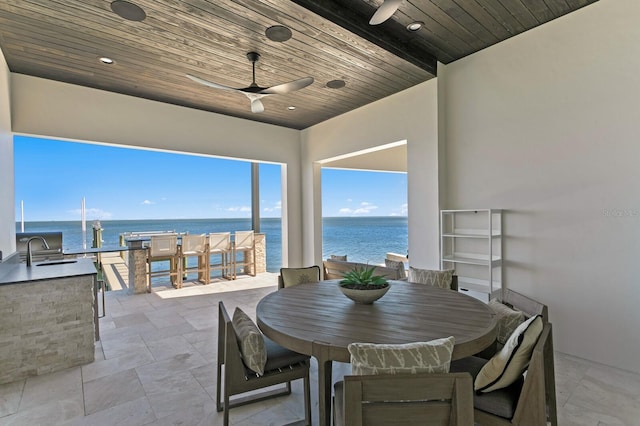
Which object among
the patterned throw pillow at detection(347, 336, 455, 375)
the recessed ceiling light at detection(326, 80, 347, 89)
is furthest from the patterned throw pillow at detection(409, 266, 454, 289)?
the recessed ceiling light at detection(326, 80, 347, 89)

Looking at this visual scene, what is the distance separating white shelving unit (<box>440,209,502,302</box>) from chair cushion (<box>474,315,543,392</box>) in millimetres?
2130

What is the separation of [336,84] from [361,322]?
132 inches

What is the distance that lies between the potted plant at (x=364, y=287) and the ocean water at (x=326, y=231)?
16.4 metres

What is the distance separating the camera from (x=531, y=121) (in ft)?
10.6

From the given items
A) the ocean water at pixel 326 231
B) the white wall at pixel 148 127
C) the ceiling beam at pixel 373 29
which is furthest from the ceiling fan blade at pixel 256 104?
the ocean water at pixel 326 231

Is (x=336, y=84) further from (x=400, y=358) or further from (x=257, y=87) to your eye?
(x=400, y=358)

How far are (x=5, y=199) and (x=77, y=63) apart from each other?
1.70 metres

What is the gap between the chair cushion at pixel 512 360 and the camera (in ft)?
4.37

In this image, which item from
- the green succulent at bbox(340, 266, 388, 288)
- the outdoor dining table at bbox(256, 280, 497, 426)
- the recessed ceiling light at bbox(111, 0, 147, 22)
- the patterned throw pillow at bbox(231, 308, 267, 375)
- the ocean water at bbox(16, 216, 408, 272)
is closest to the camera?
the outdoor dining table at bbox(256, 280, 497, 426)

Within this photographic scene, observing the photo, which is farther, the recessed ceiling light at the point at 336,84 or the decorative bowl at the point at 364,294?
the recessed ceiling light at the point at 336,84

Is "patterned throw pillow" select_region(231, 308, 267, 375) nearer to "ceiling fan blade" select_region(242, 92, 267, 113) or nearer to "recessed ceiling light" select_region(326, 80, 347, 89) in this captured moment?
"ceiling fan blade" select_region(242, 92, 267, 113)

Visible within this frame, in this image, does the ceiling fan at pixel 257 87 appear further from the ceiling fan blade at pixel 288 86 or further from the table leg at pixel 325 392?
the table leg at pixel 325 392

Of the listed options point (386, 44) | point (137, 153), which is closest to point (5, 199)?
point (386, 44)

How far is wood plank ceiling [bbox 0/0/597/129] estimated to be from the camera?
2.62 m
